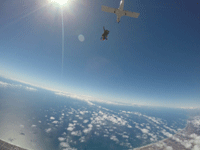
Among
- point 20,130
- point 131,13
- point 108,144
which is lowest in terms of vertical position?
point 108,144

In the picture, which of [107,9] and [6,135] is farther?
[6,135]

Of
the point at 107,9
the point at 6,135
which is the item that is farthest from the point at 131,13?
the point at 6,135

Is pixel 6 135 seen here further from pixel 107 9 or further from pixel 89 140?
pixel 107 9

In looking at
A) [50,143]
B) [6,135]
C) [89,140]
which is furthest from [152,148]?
[6,135]

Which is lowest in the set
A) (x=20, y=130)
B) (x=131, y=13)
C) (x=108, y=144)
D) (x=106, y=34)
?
(x=108, y=144)

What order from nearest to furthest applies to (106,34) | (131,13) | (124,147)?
(131,13), (106,34), (124,147)

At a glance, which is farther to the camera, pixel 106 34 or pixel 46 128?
pixel 46 128

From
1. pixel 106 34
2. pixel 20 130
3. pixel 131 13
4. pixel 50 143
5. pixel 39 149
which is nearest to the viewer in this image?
pixel 131 13

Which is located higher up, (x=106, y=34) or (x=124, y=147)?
(x=106, y=34)

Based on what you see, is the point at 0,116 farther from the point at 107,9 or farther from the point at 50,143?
the point at 107,9

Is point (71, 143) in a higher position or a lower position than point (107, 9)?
lower
